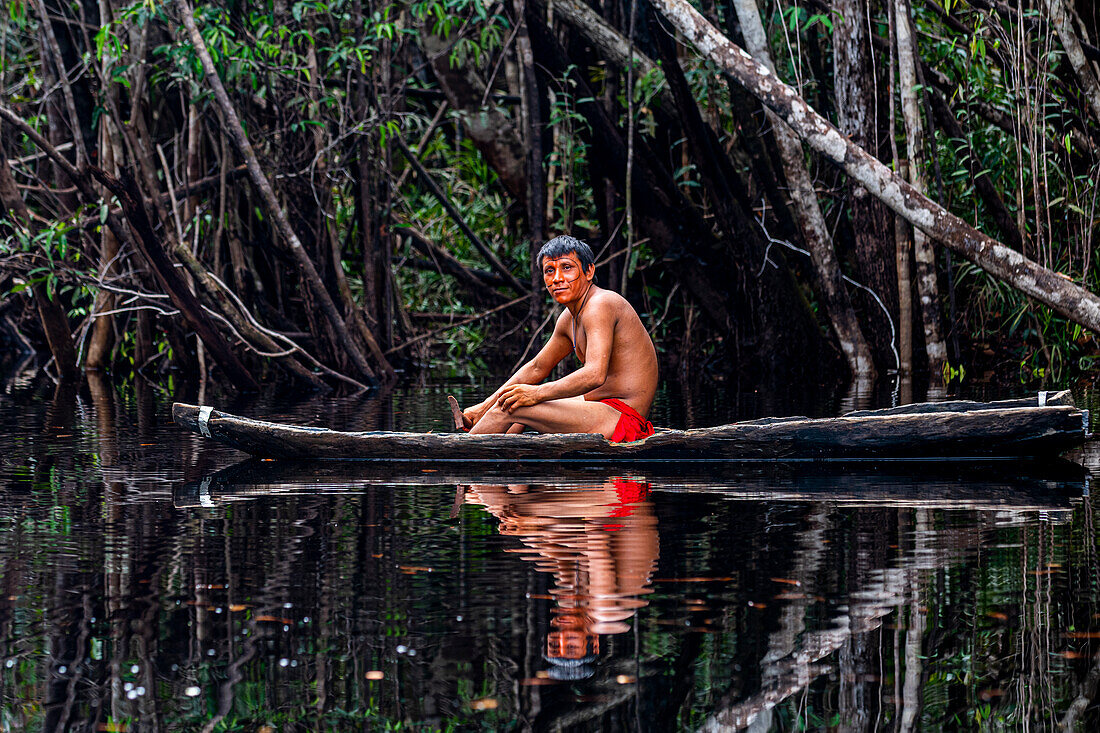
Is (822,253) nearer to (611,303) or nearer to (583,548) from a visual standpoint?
(611,303)

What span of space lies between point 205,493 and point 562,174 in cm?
919

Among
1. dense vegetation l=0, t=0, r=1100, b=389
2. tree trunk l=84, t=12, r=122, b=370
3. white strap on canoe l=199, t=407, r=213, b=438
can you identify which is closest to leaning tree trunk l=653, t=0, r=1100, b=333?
dense vegetation l=0, t=0, r=1100, b=389

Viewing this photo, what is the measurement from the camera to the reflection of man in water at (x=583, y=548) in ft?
10.5

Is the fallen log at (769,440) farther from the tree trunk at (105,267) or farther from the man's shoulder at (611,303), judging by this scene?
the tree trunk at (105,267)

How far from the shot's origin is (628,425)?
249 inches

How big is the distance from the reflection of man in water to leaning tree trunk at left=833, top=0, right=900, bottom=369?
20.9ft

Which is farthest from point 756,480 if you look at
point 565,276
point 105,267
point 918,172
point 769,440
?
point 105,267

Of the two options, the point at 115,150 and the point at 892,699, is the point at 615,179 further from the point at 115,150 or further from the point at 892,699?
the point at 892,699

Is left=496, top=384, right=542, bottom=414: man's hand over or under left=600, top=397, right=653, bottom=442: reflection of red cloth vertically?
over

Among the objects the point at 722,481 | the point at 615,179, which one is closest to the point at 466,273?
the point at 615,179

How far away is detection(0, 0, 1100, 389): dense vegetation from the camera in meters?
11.1

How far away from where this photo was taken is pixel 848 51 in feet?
36.5

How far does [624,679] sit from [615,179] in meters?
10.4

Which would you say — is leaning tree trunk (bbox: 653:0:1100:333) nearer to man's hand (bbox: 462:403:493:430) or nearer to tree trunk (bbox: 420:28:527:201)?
man's hand (bbox: 462:403:493:430)
